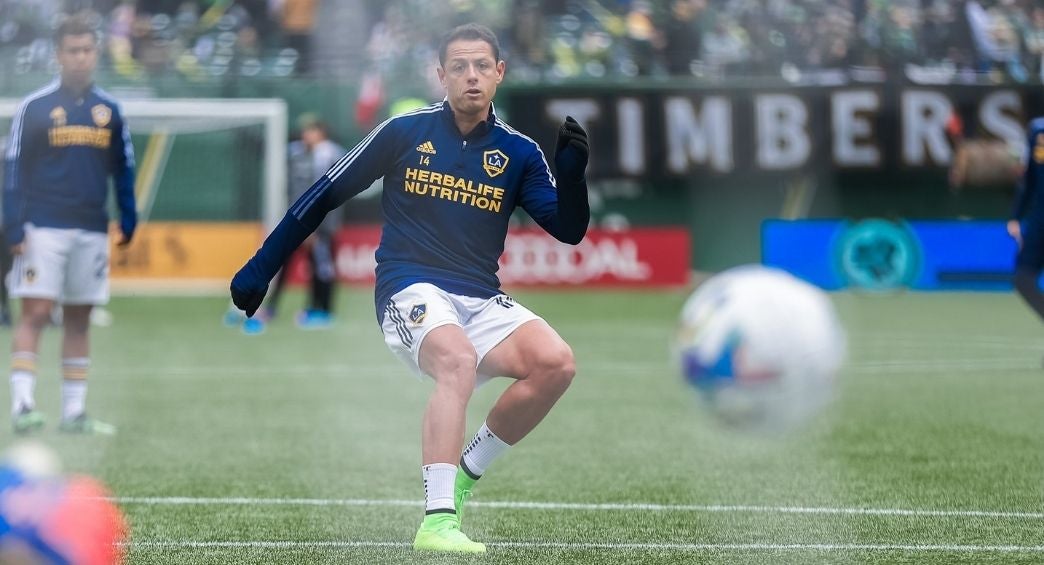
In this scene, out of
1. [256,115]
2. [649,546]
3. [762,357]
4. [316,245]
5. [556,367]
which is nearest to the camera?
[762,357]

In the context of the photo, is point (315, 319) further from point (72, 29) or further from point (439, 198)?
point (439, 198)

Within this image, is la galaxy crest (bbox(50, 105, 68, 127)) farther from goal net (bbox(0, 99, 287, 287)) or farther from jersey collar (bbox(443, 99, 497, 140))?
goal net (bbox(0, 99, 287, 287))

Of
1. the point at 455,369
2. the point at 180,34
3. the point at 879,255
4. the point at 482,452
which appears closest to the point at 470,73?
the point at 455,369

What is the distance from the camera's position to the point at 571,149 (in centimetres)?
593

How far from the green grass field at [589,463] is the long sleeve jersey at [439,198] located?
102cm

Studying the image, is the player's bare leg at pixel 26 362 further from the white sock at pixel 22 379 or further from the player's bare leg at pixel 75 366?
the player's bare leg at pixel 75 366

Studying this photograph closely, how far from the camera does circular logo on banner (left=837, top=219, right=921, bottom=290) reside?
2442 cm

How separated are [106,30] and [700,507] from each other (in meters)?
21.8

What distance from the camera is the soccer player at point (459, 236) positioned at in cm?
611

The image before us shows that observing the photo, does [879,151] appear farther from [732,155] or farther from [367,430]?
[367,430]

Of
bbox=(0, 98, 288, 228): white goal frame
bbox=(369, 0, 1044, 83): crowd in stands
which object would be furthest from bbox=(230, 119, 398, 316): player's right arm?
bbox=(369, 0, 1044, 83): crowd in stands

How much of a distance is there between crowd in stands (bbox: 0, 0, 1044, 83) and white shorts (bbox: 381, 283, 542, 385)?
19.6 meters

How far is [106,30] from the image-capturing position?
2698 cm

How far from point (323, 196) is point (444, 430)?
3.32 ft
